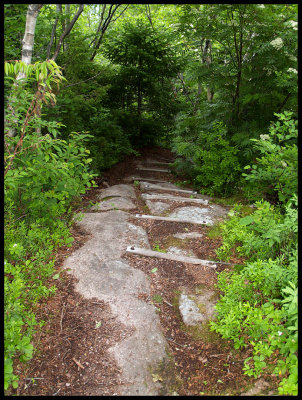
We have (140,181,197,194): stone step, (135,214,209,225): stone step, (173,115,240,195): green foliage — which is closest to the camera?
(135,214,209,225): stone step

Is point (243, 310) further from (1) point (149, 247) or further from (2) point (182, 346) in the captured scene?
(1) point (149, 247)

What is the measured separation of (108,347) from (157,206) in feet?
12.1

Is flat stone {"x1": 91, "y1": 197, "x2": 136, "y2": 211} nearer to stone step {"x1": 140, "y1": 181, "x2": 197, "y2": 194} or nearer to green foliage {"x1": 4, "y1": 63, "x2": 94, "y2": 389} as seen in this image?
green foliage {"x1": 4, "y1": 63, "x2": 94, "y2": 389}

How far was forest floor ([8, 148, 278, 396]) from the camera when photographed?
2.44 metres

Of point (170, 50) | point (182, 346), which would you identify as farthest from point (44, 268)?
point (170, 50)

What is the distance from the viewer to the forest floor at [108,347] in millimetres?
2439

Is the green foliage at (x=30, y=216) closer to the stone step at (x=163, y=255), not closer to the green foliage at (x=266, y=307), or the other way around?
the stone step at (x=163, y=255)

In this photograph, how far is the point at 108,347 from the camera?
2.80m

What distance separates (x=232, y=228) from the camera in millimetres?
4906

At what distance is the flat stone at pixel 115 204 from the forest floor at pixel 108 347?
198cm

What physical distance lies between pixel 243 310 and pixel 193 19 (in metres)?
7.64

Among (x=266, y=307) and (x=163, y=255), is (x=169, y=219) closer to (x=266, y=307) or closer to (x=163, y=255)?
(x=163, y=255)

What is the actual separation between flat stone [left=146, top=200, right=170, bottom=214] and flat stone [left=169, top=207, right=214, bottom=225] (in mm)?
284

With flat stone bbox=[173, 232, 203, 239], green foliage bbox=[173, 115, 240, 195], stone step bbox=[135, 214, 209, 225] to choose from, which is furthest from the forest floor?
green foliage bbox=[173, 115, 240, 195]
